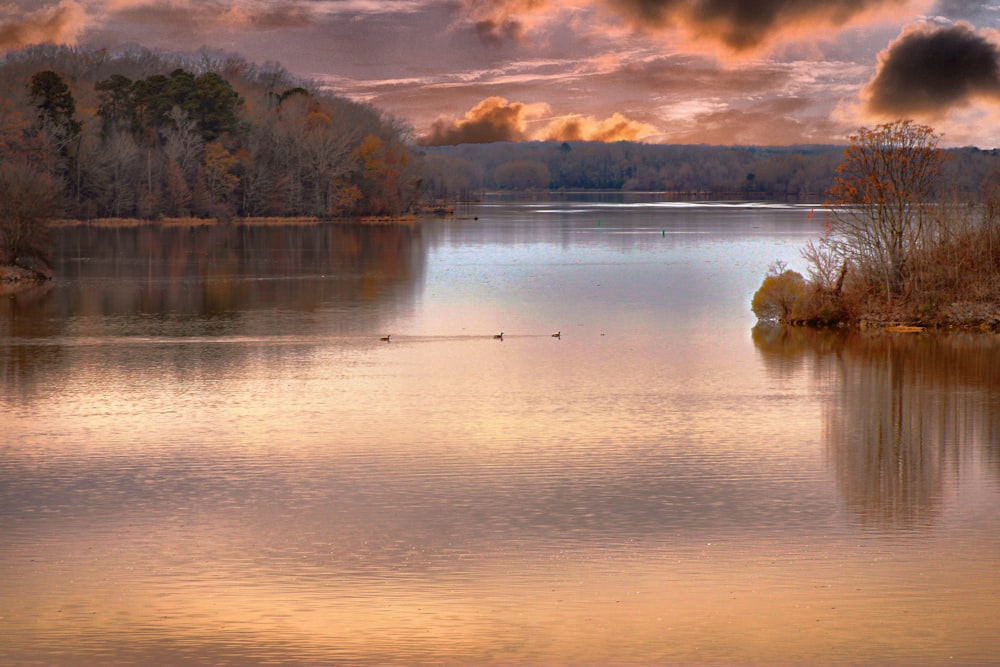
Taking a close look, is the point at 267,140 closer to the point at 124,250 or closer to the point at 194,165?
the point at 194,165

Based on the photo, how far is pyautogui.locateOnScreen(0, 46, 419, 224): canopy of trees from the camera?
116250 mm

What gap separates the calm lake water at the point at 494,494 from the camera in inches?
439

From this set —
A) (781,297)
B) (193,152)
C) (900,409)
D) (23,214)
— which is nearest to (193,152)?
(193,152)

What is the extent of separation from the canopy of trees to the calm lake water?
87.8 metres

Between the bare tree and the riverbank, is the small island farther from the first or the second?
the riverbank

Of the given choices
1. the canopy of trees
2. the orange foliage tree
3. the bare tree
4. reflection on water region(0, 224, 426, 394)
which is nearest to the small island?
the orange foliage tree

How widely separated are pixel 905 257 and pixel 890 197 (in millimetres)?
1788

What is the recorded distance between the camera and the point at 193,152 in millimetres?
125562

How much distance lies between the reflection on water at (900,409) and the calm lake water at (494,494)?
3.8 inches

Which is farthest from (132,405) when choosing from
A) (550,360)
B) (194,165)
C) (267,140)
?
(267,140)

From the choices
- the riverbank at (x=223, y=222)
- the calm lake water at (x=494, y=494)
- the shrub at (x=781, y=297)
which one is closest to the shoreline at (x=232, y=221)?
the riverbank at (x=223, y=222)

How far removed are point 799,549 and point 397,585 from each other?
4450 mm

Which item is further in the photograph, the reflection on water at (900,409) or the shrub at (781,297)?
the shrub at (781,297)

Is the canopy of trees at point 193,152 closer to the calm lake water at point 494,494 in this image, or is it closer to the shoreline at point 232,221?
Result: the shoreline at point 232,221
